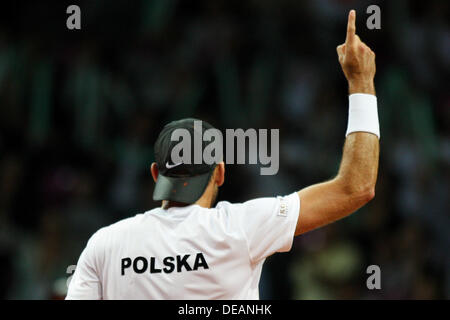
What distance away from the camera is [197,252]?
2439mm

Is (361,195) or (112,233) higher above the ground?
(361,195)

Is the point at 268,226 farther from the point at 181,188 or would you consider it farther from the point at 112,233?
the point at 112,233

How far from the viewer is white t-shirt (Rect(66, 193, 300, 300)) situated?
243 centimetres

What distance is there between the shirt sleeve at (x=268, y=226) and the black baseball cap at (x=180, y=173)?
0.23 meters

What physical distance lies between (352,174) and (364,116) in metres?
0.24

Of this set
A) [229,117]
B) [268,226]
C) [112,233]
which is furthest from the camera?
[229,117]

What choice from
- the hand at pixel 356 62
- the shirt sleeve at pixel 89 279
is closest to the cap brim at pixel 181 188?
the shirt sleeve at pixel 89 279

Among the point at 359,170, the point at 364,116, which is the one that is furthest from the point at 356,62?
the point at 359,170

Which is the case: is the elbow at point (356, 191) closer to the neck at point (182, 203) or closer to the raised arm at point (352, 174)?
the raised arm at point (352, 174)

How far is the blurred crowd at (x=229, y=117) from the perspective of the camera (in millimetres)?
6664

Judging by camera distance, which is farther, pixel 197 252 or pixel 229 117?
pixel 229 117

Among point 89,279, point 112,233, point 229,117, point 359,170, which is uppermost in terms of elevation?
point 229,117

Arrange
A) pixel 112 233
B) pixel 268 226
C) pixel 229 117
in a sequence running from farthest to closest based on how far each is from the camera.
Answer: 1. pixel 229 117
2. pixel 112 233
3. pixel 268 226

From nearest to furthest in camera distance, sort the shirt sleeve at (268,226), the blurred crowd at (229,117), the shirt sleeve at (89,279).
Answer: the shirt sleeve at (268,226), the shirt sleeve at (89,279), the blurred crowd at (229,117)
